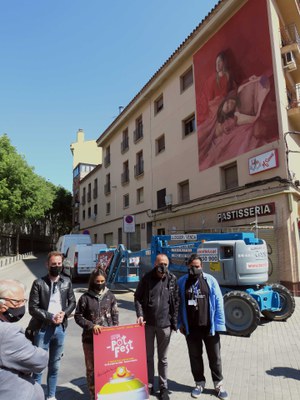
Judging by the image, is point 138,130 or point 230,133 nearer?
point 230,133

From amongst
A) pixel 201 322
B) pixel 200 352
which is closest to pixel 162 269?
pixel 201 322

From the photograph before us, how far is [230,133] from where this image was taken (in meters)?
14.0

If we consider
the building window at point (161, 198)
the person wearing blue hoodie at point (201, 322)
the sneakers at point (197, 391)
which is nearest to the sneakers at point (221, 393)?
the person wearing blue hoodie at point (201, 322)

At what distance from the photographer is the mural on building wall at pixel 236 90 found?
12648mm

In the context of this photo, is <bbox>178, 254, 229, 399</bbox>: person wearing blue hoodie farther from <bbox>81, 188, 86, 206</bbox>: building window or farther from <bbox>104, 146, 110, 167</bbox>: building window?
<bbox>81, 188, 86, 206</bbox>: building window

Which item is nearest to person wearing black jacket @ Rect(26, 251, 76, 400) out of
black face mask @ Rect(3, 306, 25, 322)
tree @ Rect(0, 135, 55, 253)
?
black face mask @ Rect(3, 306, 25, 322)

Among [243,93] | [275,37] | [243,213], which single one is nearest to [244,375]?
[243,213]

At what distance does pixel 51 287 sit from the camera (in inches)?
154

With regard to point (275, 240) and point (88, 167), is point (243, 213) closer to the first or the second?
point (275, 240)

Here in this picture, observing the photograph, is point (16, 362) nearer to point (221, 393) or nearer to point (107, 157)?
point (221, 393)

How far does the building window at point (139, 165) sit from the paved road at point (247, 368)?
636 inches

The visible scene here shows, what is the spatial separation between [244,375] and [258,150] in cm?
975

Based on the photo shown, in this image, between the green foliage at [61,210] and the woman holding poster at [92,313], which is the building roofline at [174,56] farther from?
the green foliage at [61,210]

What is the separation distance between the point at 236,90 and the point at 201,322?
12110mm
